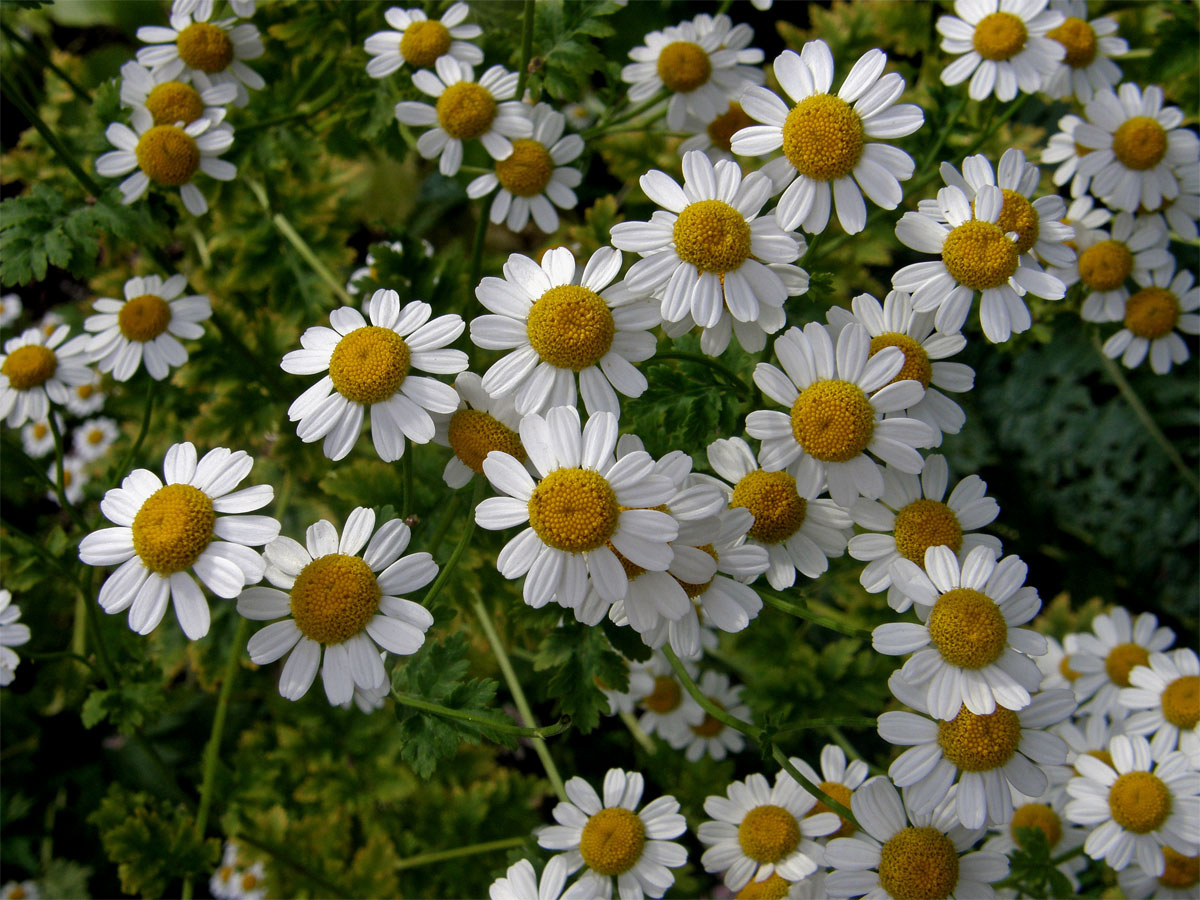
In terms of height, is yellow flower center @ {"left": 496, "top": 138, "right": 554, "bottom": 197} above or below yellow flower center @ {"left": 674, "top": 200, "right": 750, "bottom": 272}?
below

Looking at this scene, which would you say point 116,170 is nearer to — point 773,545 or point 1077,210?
point 773,545

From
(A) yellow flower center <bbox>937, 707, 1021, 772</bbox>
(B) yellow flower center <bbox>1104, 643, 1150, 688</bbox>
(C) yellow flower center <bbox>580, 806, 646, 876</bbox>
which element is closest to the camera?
(A) yellow flower center <bbox>937, 707, 1021, 772</bbox>

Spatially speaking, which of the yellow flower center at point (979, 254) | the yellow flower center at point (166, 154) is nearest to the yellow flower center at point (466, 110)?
the yellow flower center at point (166, 154)

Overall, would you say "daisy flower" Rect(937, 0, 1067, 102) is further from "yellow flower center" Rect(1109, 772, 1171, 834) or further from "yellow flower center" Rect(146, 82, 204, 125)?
"yellow flower center" Rect(146, 82, 204, 125)

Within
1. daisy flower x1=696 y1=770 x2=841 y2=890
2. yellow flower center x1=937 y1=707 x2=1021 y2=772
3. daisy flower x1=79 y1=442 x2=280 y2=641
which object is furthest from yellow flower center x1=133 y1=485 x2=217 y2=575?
yellow flower center x1=937 y1=707 x2=1021 y2=772

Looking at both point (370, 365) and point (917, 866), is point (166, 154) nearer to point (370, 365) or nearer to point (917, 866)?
point (370, 365)
